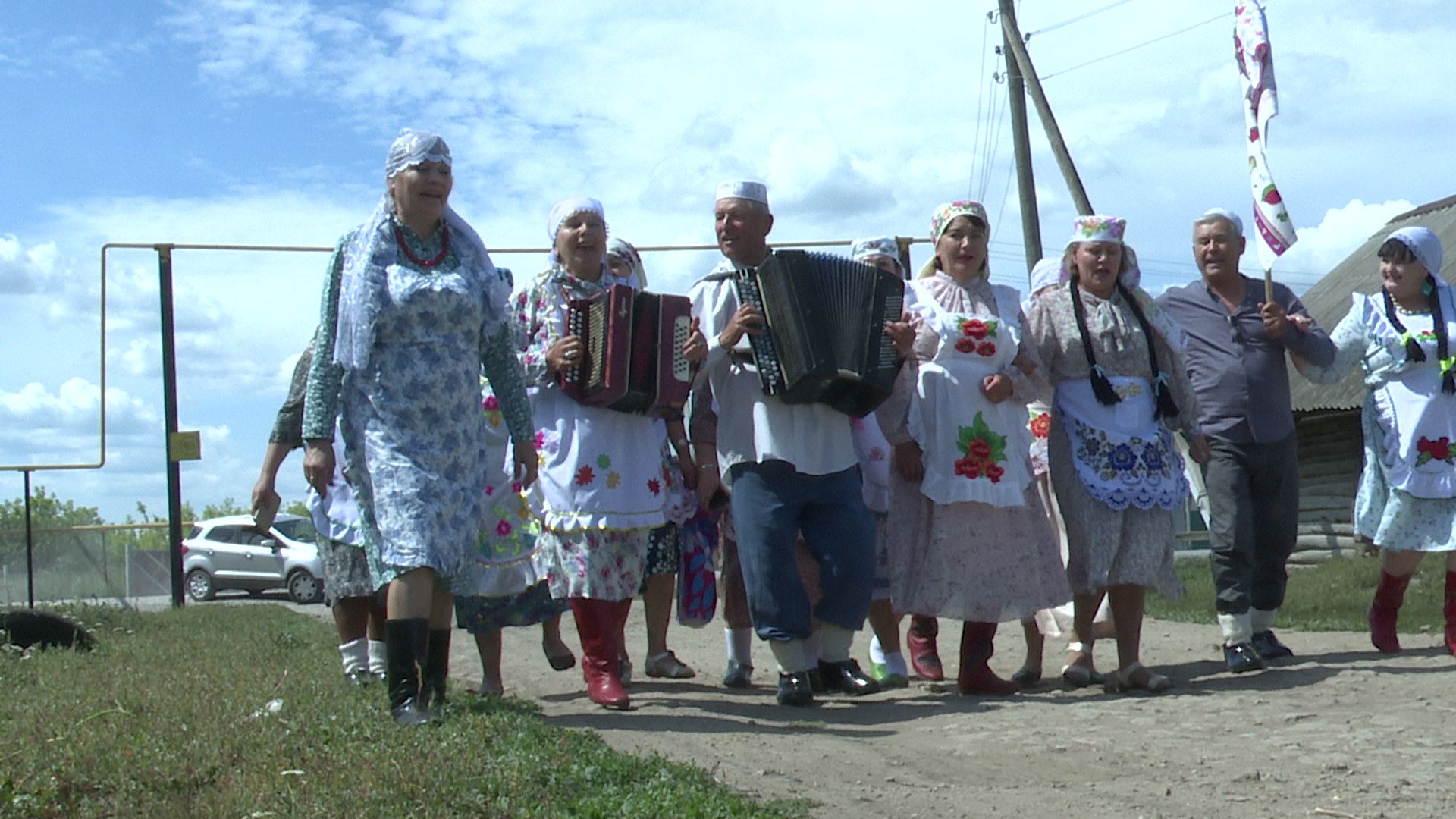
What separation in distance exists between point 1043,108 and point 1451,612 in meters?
13.0

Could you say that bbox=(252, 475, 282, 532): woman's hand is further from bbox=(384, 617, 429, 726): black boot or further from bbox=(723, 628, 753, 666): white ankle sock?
bbox=(723, 628, 753, 666): white ankle sock

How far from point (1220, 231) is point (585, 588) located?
3.36 meters

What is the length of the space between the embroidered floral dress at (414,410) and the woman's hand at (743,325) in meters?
1.08

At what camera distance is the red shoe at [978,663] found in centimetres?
682

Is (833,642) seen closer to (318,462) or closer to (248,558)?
(318,462)

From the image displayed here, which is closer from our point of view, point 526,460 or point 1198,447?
point 526,460

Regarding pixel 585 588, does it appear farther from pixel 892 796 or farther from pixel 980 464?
pixel 892 796

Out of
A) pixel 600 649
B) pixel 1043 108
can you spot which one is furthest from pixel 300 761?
pixel 1043 108

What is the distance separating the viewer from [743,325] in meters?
6.43

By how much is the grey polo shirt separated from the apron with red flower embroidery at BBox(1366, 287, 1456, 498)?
0.38 m

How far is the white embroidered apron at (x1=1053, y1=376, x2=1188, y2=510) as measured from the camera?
6.83m

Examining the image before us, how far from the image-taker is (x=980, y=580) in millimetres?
6766

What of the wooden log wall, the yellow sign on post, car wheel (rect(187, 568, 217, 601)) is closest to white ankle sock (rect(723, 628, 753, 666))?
the yellow sign on post

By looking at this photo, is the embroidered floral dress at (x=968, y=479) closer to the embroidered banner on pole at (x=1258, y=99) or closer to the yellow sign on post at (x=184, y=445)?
the embroidered banner on pole at (x=1258, y=99)
